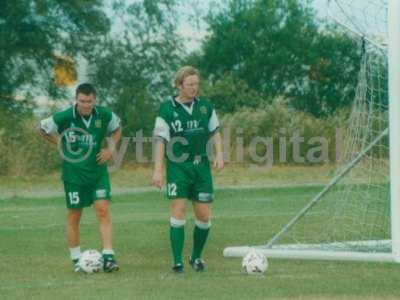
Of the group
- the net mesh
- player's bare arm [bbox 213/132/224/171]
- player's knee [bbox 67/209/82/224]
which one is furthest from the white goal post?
player's knee [bbox 67/209/82/224]

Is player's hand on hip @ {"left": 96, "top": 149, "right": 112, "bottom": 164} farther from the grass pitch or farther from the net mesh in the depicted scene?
the net mesh

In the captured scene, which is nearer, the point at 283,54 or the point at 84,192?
the point at 84,192

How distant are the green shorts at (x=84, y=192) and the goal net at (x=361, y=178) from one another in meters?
1.63

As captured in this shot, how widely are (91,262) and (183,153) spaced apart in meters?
1.26

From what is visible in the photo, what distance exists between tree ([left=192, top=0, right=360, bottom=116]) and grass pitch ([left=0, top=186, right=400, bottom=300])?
110 ft

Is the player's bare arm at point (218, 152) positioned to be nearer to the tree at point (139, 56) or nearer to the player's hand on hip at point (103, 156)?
the player's hand on hip at point (103, 156)

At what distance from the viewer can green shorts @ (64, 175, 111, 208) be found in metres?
10.7

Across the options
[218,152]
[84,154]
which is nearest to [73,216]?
[84,154]

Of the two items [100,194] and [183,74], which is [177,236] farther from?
[183,74]

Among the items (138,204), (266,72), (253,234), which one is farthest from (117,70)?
(253,234)

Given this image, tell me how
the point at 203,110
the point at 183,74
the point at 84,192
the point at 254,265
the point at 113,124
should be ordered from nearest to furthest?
the point at 254,265 → the point at 183,74 → the point at 203,110 → the point at 84,192 → the point at 113,124

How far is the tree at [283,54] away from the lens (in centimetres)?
5075

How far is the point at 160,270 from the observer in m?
10.5

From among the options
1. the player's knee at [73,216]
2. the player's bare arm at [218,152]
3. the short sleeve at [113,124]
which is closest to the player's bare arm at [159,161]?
the player's bare arm at [218,152]
